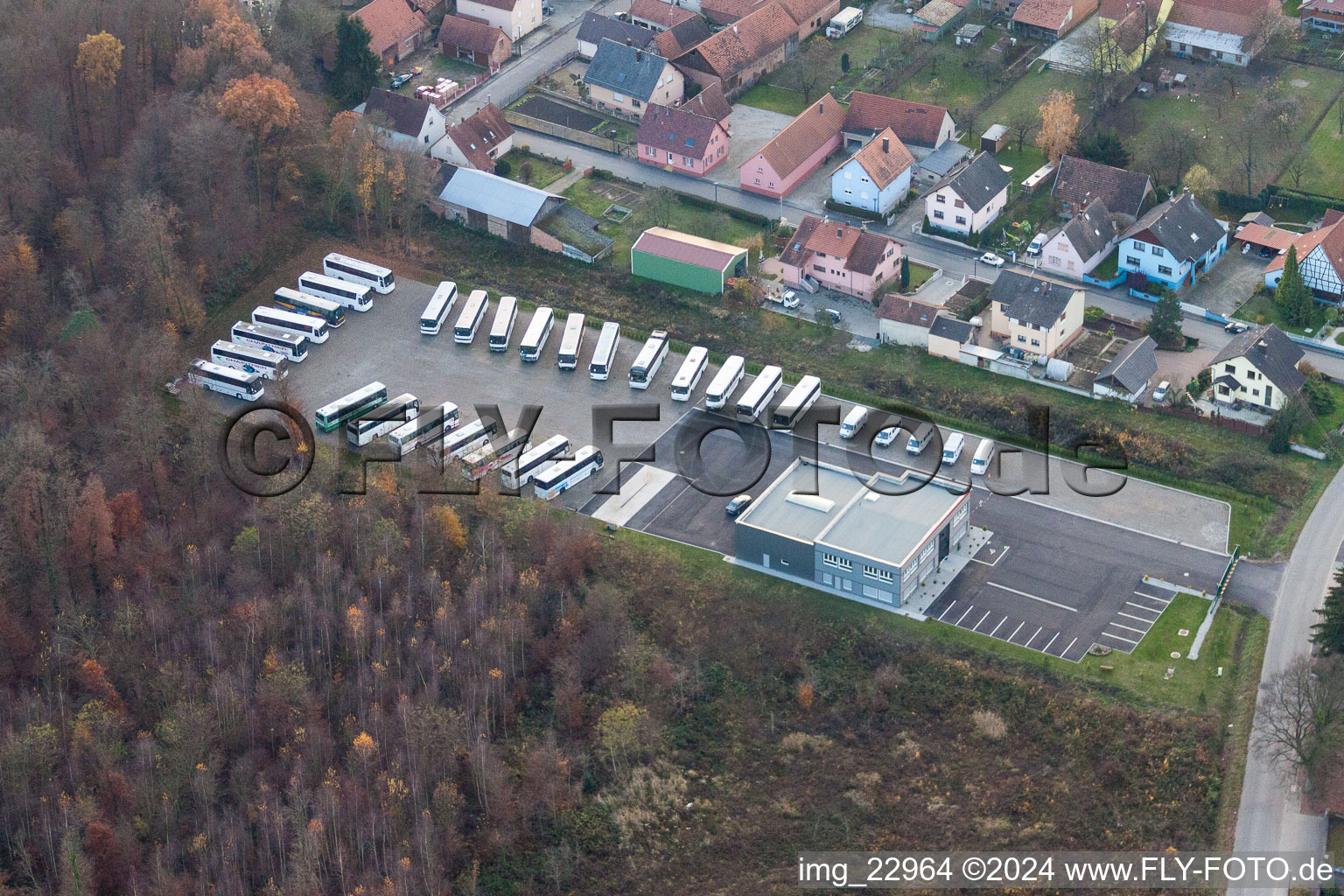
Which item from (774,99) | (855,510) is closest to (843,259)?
(855,510)

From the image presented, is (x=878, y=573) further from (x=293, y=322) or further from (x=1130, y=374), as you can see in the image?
(x=293, y=322)

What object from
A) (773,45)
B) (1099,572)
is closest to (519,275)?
(773,45)

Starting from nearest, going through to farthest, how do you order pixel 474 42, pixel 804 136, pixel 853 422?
1. pixel 853 422
2. pixel 804 136
3. pixel 474 42

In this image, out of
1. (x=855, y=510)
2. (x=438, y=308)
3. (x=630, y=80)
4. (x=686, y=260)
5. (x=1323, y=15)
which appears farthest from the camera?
(x=1323, y=15)

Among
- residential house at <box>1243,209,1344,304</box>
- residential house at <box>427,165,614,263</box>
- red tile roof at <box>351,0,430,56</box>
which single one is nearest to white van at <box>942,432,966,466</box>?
residential house at <box>1243,209,1344,304</box>

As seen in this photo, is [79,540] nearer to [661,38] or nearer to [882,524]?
[882,524]
